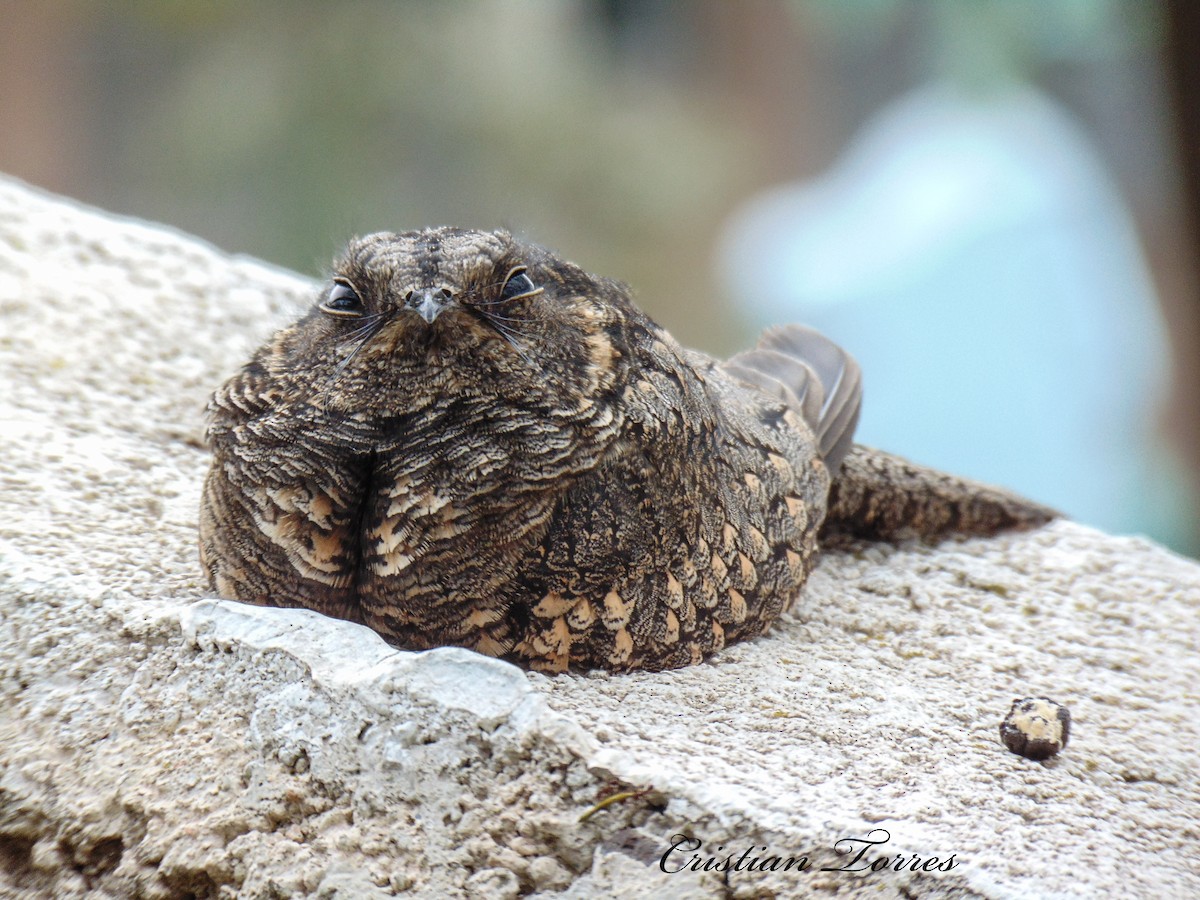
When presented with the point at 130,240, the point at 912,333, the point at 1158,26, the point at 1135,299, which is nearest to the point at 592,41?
the point at 912,333

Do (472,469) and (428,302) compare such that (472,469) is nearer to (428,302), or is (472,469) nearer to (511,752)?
(428,302)

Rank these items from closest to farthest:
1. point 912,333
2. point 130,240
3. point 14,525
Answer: point 14,525, point 130,240, point 912,333

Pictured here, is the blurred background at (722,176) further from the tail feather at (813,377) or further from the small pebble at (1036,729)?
the small pebble at (1036,729)

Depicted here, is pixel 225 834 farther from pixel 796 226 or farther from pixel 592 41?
pixel 592 41
